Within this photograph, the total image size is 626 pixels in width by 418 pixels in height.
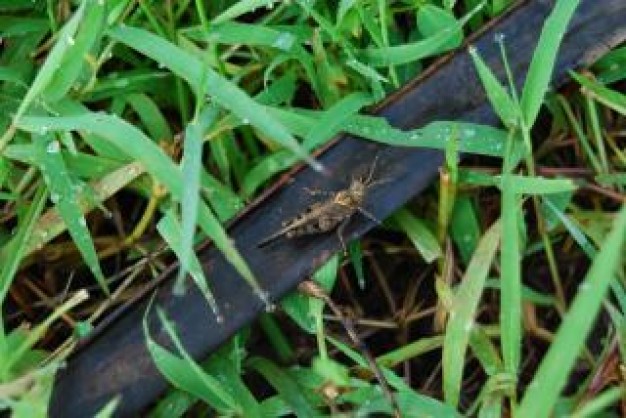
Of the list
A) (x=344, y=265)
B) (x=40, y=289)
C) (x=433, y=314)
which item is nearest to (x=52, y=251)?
(x=40, y=289)

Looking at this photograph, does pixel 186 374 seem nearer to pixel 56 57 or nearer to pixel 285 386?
pixel 285 386

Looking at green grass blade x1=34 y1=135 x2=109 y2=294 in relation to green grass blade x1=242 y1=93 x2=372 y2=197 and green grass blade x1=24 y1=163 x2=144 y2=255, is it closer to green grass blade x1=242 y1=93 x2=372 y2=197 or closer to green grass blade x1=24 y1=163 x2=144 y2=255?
green grass blade x1=24 y1=163 x2=144 y2=255

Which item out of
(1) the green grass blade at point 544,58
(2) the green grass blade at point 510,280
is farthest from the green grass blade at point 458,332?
(1) the green grass blade at point 544,58

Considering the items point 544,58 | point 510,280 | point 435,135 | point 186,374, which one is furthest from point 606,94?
point 186,374

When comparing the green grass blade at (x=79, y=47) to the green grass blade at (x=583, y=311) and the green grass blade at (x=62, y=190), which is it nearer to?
the green grass blade at (x=62, y=190)

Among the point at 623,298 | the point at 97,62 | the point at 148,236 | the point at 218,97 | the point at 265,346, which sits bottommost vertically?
the point at 623,298

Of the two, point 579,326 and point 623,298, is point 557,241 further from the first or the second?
point 579,326
